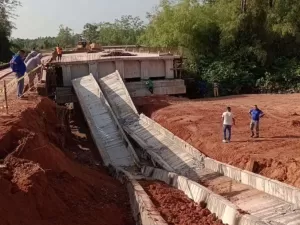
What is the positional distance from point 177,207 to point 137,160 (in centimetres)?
498

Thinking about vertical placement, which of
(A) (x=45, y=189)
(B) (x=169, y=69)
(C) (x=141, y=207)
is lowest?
(C) (x=141, y=207)

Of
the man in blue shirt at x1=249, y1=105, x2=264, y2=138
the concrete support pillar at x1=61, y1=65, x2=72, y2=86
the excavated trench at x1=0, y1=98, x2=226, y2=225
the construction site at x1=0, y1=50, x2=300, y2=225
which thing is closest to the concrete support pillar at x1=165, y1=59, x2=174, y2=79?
the construction site at x1=0, y1=50, x2=300, y2=225

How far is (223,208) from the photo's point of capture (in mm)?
9258

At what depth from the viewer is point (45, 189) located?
8.10m

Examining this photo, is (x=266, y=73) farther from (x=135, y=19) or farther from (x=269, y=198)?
(x=135, y=19)

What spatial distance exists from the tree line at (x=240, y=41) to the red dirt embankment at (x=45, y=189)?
18.2 meters

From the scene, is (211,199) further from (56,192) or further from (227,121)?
(227,121)

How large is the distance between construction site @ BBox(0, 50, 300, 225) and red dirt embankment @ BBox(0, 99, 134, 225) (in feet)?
0.08

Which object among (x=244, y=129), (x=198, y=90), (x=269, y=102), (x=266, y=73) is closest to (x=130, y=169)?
(x=244, y=129)

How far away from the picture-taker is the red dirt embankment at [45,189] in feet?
24.1

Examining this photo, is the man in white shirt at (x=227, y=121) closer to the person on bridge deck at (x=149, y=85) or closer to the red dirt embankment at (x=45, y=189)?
the red dirt embankment at (x=45, y=189)

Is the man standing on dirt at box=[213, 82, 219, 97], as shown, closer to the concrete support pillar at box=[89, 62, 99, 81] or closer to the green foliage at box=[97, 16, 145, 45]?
Answer: the concrete support pillar at box=[89, 62, 99, 81]

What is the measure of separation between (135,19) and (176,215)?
73418 millimetres

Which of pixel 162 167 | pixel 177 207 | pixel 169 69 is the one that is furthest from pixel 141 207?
pixel 169 69
